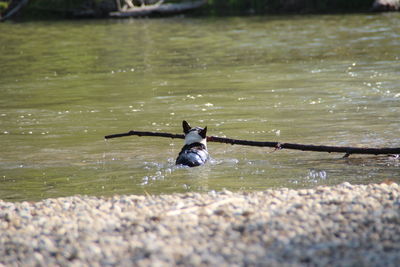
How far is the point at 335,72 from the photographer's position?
691 inches

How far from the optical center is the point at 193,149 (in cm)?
990

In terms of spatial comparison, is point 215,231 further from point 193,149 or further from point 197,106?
point 197,106

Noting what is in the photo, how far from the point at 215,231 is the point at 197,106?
28.1ft

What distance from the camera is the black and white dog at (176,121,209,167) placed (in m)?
9.77

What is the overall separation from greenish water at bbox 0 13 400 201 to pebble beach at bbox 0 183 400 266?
6.02 feet

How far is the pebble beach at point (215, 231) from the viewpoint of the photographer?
5.33 m

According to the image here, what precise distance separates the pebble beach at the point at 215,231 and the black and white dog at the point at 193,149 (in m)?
2.57

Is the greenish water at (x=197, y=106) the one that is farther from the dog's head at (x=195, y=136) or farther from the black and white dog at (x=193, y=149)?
the dog's head at (x=195, y=136)

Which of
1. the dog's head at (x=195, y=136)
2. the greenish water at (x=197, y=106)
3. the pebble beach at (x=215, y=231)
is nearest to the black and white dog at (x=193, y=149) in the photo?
the dog's head at (x=195, y=136)

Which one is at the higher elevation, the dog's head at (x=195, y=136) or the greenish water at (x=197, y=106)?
the dog's head at (x=195, y=136)

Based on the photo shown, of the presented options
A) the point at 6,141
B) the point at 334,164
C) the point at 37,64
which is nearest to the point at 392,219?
the point at 334,164

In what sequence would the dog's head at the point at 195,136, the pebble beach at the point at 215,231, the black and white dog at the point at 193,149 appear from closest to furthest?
the pebble beach at the point at 215,231 → the black and white dog at the point at 193,149 → the dog's head at the point at 195,136

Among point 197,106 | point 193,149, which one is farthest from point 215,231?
point 197,106

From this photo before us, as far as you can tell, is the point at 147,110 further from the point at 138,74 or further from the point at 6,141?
the point at 138,74
